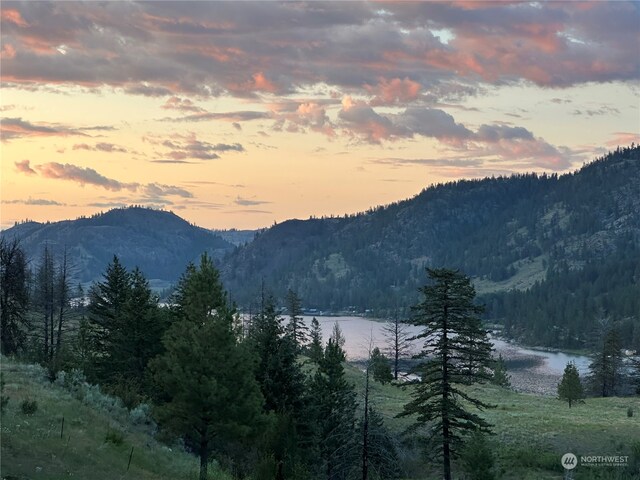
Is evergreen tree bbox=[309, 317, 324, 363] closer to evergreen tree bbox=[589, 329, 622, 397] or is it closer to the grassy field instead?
the grassy field

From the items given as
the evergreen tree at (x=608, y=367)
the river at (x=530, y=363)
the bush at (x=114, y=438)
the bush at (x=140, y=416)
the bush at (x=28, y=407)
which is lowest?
the river at (x=530, y=363)

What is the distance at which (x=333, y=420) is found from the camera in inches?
1654

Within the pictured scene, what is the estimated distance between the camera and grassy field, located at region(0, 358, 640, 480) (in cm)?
2249

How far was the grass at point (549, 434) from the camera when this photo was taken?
42250mm

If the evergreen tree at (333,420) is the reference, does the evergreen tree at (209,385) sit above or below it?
above

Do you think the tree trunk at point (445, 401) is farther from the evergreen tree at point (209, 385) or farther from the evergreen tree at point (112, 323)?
the evergreen tree at point (112, 323)

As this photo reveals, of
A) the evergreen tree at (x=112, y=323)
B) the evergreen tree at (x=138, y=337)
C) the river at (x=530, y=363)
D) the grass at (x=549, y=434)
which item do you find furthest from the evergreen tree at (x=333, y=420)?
the river at (x=530, y=363)

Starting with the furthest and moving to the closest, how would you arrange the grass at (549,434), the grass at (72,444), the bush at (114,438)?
the grass at (549,434) → the bush at (114,438) → the grass at (72,444)

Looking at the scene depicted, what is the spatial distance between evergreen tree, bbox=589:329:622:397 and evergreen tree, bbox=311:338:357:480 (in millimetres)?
60084

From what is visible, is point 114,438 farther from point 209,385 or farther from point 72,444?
point 209,385

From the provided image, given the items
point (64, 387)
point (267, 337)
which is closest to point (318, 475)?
point (267, 337)

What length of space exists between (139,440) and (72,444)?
19.4 feet

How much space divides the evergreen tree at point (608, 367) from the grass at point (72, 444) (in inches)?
2956

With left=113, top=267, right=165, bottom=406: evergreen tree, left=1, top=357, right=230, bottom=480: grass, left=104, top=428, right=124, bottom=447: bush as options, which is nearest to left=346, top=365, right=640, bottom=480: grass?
left=113, top=267, right=165, bottom=406: evergreen tree
